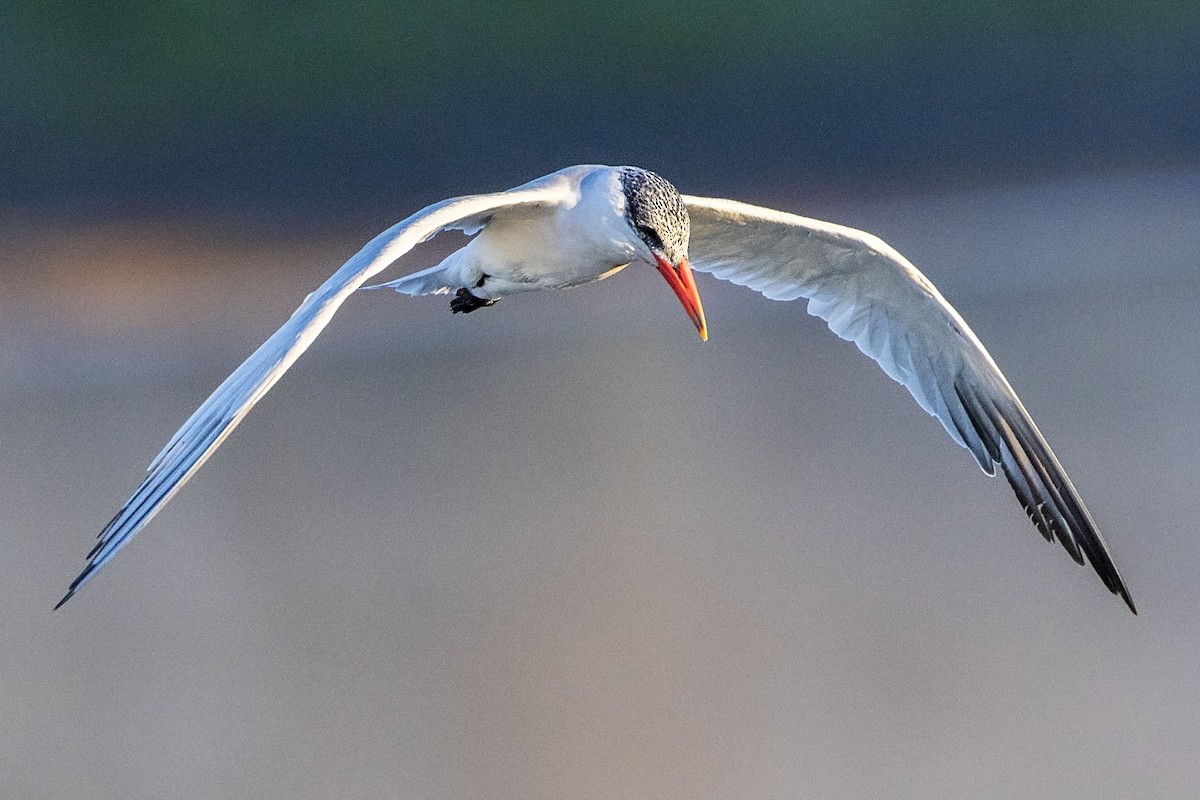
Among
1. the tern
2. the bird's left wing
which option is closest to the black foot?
the tern

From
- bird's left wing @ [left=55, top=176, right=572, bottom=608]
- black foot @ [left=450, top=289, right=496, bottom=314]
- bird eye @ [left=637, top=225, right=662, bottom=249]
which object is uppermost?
black foot @ [left=450, top=289, right=496, bottom=314]

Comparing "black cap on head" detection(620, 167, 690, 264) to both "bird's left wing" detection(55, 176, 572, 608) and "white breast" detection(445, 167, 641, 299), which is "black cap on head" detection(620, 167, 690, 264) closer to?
"white breast" detection(445, 167, 641, 299)

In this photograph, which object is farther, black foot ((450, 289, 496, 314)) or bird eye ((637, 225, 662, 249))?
Answer: black foot ((450, 289, 496, 314))

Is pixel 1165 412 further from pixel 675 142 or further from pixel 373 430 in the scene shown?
pixel 675 142

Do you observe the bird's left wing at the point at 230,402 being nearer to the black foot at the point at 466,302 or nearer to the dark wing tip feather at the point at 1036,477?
the black foot at the point at 466,302

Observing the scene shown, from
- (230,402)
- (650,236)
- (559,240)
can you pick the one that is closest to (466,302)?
(559,240)

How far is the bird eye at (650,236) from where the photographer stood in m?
4.08

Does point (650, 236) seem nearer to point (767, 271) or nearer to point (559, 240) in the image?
point (559, 240)

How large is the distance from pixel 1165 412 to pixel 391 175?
6654 millimetres

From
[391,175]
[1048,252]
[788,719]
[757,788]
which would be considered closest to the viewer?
[757,788]

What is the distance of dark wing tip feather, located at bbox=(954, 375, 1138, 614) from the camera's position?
4.48m

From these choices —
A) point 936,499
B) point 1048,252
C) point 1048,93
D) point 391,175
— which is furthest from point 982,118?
point 936,499

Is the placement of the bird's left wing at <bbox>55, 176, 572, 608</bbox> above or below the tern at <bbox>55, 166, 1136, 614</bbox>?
below

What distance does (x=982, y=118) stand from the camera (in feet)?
44.2
